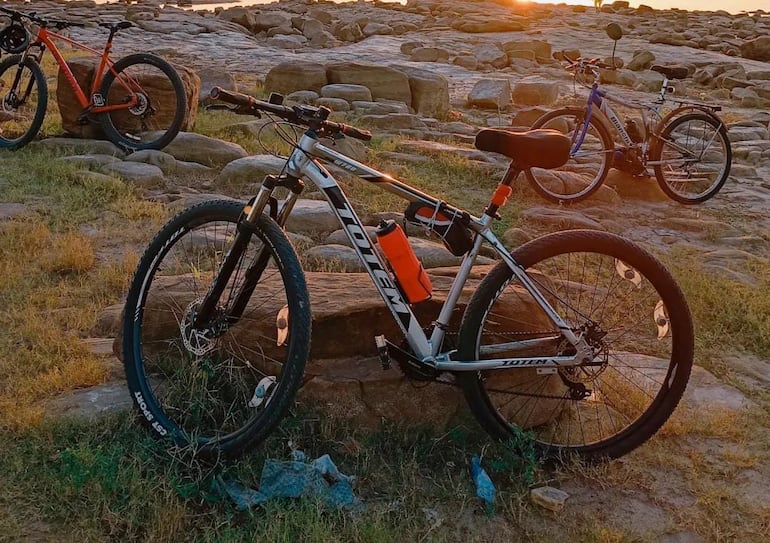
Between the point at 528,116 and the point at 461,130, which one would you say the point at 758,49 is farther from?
the point at 528,116

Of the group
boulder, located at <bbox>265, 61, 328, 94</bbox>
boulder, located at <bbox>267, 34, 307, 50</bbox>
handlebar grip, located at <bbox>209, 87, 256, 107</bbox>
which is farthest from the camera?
boulder, located at <bbox>267, 34, 307, 50</bbox>

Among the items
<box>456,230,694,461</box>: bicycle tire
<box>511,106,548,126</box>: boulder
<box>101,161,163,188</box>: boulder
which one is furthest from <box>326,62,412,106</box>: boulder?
<box>456,230,694,461</box>: bicycle tire

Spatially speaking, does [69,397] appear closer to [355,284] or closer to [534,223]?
[355,284]

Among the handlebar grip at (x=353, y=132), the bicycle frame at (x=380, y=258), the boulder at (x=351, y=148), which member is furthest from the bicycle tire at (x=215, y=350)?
the boulder at (x=351, y=148)

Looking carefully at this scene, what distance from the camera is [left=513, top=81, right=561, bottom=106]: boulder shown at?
17.1m

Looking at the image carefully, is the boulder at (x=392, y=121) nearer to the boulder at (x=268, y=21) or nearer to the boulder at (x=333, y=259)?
the boulder at (x=333, y=259)

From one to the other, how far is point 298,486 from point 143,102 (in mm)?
7067

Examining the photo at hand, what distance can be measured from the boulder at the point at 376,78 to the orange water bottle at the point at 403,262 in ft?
39.7

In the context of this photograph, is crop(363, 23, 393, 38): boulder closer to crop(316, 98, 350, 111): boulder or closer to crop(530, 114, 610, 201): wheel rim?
crop(316, 98, 350, 111): boulder

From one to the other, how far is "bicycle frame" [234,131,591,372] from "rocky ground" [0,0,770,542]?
1.51 feet

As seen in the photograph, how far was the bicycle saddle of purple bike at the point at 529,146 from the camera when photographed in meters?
3.34

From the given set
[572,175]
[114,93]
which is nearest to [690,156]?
[572,175]

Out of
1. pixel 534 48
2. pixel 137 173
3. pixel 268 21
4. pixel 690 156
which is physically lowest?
pixel 137 173

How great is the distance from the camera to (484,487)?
334 centimetres
